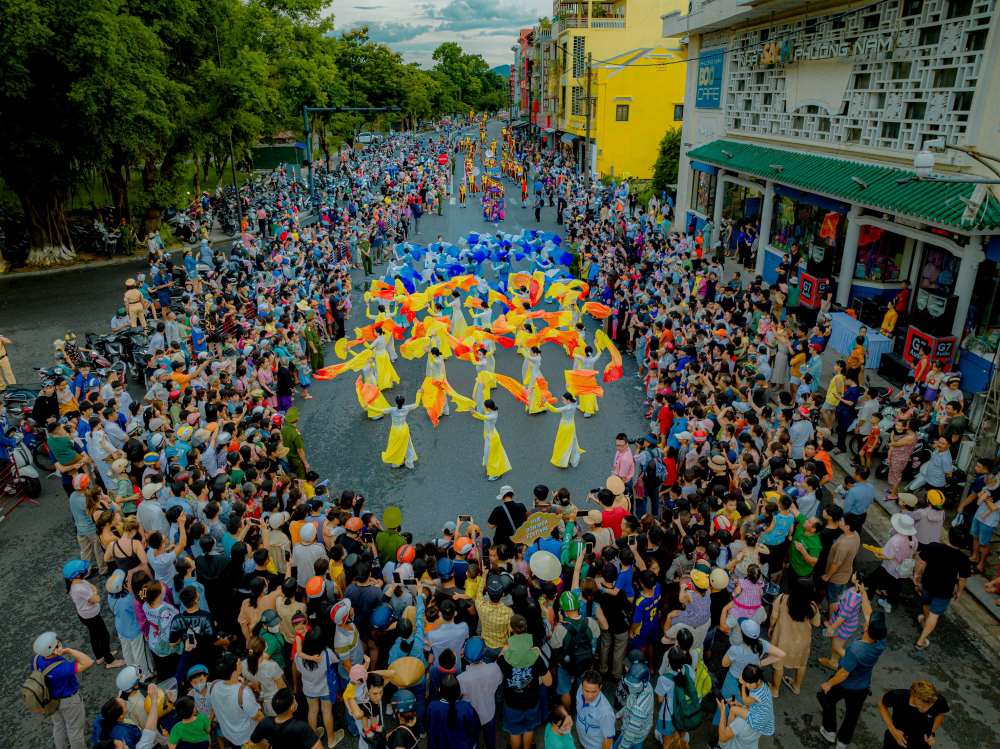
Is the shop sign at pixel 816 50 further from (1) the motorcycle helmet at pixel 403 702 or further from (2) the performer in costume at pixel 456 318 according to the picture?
(1) the motorcycle helmet at pixel 403 702

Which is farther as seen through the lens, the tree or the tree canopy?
the tree

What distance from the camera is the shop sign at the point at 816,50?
13.7 meters

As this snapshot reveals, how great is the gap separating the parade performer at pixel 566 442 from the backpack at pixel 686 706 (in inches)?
194

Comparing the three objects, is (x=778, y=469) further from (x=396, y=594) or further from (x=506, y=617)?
(x=396, y=594)

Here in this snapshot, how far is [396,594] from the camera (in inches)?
231

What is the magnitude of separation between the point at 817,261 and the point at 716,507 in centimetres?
1280

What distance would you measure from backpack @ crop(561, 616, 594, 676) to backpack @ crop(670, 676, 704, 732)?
0.74 metres

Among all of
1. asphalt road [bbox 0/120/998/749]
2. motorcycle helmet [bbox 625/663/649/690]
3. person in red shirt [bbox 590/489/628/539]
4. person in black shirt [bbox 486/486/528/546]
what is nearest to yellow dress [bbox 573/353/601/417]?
asphalt road [bbox 0/120/998/749]

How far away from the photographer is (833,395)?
10258mm

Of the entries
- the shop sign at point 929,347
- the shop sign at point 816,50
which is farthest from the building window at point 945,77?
the shop sign at point 929,347

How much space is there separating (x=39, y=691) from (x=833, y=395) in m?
10.4

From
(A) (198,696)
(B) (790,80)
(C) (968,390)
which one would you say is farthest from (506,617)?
(B) (790,80)

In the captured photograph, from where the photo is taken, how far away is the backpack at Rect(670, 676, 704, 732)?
4988mm

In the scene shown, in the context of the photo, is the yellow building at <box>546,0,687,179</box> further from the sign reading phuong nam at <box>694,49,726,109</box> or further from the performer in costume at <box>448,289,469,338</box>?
the performer in costume at <box>448,289,469,338</box>
